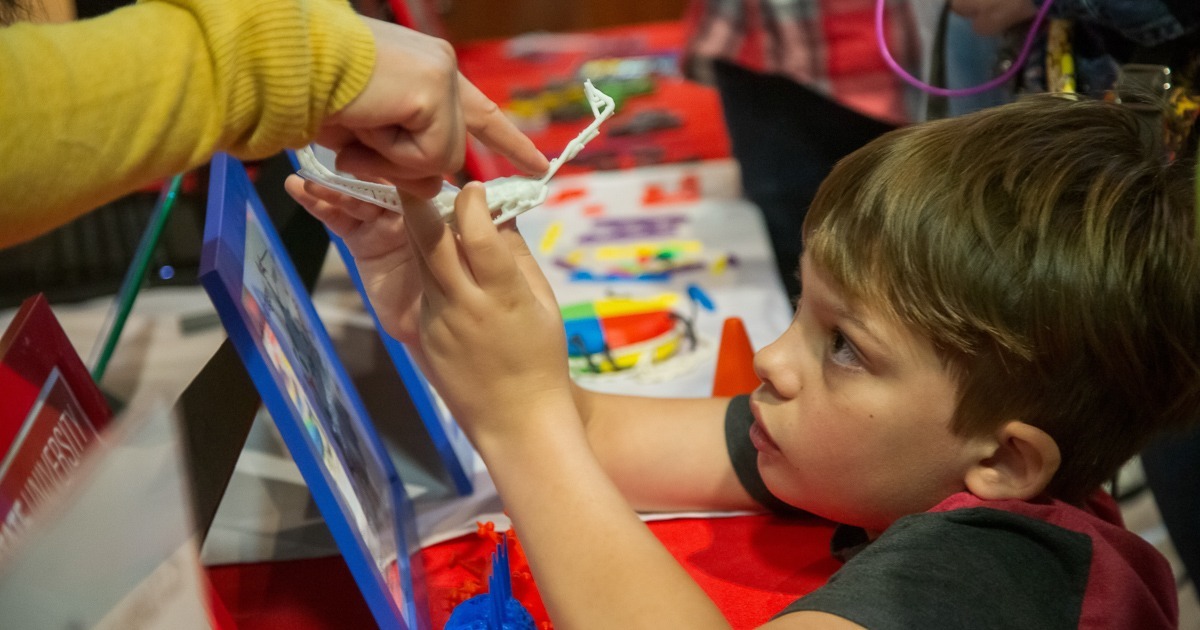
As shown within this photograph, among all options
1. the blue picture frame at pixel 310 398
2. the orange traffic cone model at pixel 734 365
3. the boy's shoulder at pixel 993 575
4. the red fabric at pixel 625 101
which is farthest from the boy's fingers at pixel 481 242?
the red fabric at pixel 625 101

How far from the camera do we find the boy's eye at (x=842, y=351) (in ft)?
2.13

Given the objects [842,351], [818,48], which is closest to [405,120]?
[842,351]

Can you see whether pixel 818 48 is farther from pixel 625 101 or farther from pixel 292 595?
pixel 292 595

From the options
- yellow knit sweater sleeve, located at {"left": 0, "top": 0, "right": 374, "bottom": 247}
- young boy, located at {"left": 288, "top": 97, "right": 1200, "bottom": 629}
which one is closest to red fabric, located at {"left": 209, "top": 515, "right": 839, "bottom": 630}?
young boy, located at {"left": 288, "top": 97, "right": 1200, "bottom": 629}

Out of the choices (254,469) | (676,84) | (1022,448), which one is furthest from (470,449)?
(676,84)

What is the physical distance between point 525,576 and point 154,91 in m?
0.43

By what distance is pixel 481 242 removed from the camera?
55cm

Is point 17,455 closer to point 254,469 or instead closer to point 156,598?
point 156,598

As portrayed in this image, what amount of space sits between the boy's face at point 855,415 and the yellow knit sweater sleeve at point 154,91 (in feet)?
1.06

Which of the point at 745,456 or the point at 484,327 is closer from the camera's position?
the point at 484,327

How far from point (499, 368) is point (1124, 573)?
1.23 ft

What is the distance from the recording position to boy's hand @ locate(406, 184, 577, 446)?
0.56 meters

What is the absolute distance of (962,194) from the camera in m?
0.61

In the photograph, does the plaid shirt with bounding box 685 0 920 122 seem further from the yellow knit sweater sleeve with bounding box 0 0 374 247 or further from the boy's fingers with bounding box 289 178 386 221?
the yellow knit sweater sleeve with bounding box 0 0 374 247
